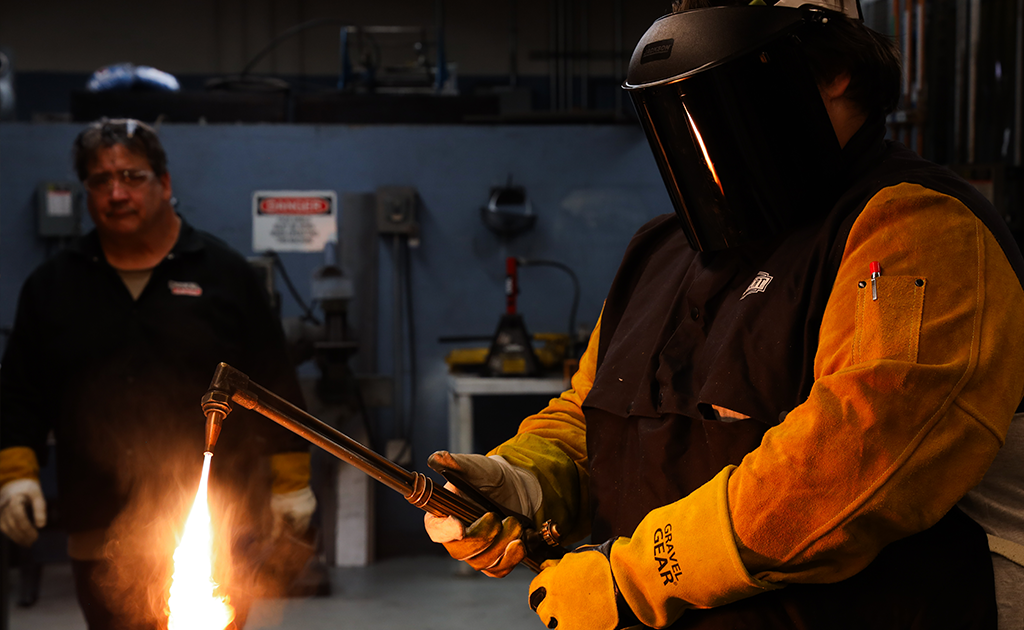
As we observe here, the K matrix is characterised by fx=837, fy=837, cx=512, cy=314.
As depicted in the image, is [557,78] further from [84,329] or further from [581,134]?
[84,329]

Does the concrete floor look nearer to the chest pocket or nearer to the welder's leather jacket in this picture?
the welder's leather jacket

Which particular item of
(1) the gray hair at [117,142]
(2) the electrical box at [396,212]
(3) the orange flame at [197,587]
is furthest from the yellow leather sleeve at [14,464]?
(2) the electrical box at [396,212]

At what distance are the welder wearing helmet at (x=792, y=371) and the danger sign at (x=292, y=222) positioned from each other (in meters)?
2.94

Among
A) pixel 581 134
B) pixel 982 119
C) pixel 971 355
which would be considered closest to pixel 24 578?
pixel 581 134

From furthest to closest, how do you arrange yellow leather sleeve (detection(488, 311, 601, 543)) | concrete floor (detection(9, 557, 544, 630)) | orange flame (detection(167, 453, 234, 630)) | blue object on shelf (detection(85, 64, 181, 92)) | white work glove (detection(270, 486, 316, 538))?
blue object on shelf (detection(85, 64, 181, 92))
concrete floor (detection(9, 557, 544, 630))
white work glove (detection(270, 486, 316, 538))
yellow leather sleeve (detection(488, 311, 601, 543))
orange flame (detection(167, 453, 234, 630))

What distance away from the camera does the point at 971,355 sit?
27.5 inches

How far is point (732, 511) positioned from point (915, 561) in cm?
19

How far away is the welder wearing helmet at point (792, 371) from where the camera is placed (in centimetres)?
71

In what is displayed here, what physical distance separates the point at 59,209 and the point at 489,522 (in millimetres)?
3414

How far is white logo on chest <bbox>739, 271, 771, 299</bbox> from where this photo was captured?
0.88 m

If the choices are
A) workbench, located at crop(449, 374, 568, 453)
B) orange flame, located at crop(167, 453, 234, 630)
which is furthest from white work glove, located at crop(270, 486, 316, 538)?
workbench, located at crop(449, 374, 568, 453)

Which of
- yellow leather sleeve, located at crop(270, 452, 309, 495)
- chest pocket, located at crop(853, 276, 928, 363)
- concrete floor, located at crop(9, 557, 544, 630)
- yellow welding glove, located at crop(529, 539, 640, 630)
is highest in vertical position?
chest pocket, located at crop(853, 276, 928, 363)

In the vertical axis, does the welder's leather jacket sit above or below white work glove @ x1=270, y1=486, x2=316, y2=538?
above

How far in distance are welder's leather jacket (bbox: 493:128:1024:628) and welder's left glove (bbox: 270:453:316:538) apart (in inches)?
51.4
